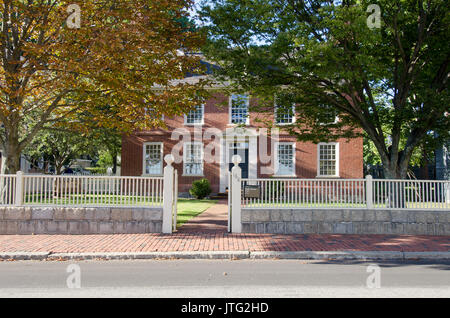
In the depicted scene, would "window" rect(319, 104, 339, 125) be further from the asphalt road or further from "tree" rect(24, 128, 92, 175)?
"tree" rect(24, 128, 92, 175)

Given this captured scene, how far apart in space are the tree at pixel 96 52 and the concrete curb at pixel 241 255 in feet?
16.0

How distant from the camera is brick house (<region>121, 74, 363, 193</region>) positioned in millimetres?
20656

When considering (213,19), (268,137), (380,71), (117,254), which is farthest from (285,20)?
(268,137)

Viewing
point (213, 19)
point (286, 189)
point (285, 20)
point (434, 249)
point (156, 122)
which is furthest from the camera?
point (156, 122)

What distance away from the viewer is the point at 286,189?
9.31 metres

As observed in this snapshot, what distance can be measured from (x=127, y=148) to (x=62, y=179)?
1313 cm

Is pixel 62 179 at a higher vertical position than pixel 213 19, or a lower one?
lower

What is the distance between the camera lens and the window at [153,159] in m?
22.1

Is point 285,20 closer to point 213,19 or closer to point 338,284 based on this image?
point 213,19

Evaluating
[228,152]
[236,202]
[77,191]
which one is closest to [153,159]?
[228,152]

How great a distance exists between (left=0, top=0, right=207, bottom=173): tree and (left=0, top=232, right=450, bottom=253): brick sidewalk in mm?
4039

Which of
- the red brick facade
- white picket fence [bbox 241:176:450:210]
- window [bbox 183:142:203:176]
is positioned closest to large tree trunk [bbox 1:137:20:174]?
white picket fence [bbox 241:176:450:210]

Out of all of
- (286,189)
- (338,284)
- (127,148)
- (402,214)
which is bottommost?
(338,284)

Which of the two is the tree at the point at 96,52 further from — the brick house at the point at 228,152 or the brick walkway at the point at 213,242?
the brick house at the point at 228,152
